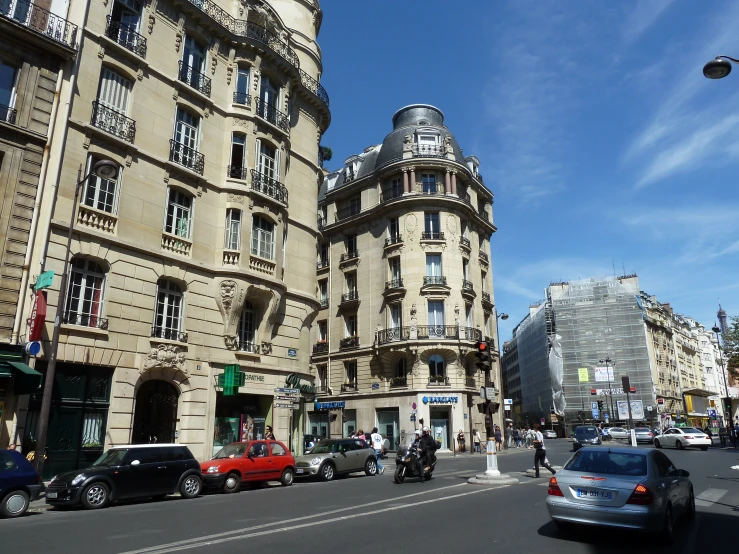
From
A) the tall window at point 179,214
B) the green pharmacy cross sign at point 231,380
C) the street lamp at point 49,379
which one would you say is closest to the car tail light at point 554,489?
the street lamp at point 49,379

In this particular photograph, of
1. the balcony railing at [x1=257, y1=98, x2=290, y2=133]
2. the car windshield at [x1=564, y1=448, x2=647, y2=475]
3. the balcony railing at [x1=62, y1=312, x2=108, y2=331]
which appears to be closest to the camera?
the car windshield at [x1=564, y1=448, x2=647, y2=475]

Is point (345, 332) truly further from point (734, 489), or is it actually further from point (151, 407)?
point (734, 489)

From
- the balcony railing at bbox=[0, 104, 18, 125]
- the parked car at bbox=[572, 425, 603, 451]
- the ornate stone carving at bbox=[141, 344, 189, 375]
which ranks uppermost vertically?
the balcony railing at bbox=[0, 104, 18, 125]

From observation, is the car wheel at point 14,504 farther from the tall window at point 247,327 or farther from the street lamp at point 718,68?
the street lamp at point 718,68

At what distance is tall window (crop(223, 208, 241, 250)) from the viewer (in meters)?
21.4

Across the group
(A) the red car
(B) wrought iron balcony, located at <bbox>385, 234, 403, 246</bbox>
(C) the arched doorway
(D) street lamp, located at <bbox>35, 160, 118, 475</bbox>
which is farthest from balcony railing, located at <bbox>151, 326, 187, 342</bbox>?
(B) wrought iron balcony, located at <bbox>385, 234, 403, 246</bbox>

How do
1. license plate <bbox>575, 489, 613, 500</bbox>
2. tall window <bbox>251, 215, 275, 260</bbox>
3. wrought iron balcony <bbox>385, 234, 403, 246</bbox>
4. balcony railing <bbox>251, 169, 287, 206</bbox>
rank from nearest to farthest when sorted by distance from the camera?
license plate <bbox>575, 489, 613, 500</bbox>, tall window <bbox>251, 215, 275, 260</bbox>, balcony railing <bbox>251, 169, 287, 206</bbox>, wrought iron balcony <bbox>385, 234, 403, 246</bbox>

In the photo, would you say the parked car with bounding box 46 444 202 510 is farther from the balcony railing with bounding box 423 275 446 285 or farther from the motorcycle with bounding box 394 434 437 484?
the balcony railing with bounding box 423 275 446 285

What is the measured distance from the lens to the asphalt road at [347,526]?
7.32 meters

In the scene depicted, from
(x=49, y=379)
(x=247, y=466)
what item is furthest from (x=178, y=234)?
(x=247, y=466)

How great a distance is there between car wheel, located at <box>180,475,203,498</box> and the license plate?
1021 centimetres

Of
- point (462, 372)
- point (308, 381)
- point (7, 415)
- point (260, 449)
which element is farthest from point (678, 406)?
point (7, 415)

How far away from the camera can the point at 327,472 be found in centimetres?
1820

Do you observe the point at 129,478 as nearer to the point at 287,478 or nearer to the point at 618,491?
the point at 287,478
